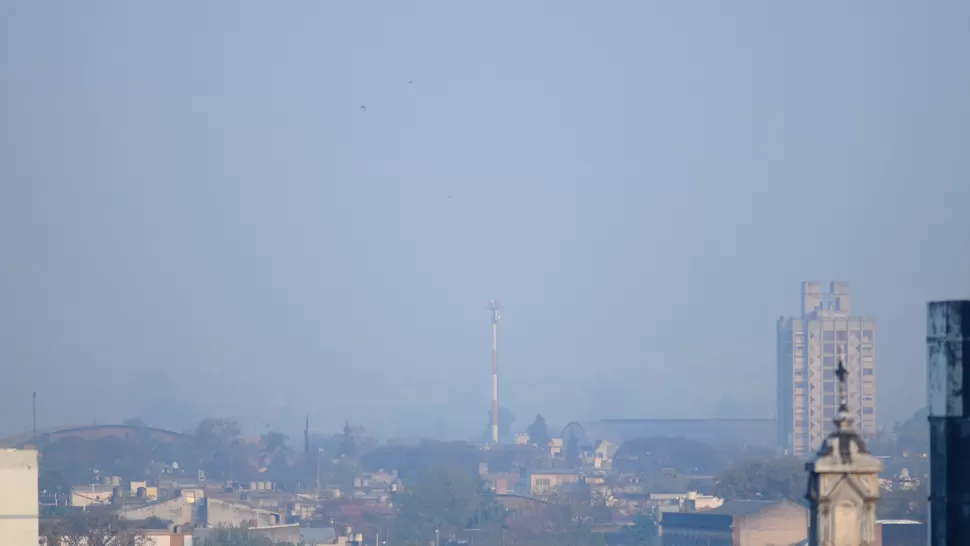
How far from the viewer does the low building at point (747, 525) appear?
322 ft

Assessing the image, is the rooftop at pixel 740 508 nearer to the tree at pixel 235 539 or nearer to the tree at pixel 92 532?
the tree at pixel 235 539

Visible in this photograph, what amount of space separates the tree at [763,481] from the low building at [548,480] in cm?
4809

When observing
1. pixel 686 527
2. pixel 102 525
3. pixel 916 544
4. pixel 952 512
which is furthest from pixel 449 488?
pixel 952 512

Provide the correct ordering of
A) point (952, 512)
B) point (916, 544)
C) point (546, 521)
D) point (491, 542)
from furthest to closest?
point (546, 521)
point (491, 542)
point (916, 544)
point (952, 512)

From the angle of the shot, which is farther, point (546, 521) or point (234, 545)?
point (546, 521)

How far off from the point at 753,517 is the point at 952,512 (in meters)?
75.1

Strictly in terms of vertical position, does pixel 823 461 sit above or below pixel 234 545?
above

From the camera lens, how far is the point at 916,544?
78000 mm

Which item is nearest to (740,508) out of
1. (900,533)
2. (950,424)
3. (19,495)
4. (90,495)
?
(900,533)

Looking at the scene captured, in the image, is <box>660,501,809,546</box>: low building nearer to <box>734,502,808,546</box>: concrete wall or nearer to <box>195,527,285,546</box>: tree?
<box>734,502,808,546</box>: concrete wall

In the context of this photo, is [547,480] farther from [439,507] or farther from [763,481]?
[763,481]

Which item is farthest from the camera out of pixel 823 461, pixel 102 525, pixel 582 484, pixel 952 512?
pixel 582 484

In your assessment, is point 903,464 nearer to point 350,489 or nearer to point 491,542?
point 491,542

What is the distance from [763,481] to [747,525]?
24.3 meters
